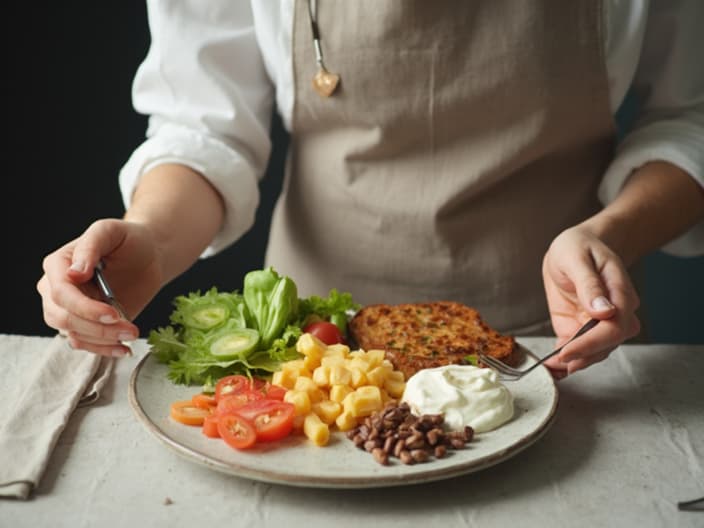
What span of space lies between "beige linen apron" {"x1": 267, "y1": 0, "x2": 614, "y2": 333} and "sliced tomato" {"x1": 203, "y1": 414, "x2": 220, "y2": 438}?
2.65ft

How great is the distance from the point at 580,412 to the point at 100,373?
852mm

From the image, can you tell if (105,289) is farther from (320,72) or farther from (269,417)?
(320,72)

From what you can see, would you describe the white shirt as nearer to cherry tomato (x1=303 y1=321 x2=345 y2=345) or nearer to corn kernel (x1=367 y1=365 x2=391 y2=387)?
cherry tomato (x1=303 y1=321 x2=345 y2=345)

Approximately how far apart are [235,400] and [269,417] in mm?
86

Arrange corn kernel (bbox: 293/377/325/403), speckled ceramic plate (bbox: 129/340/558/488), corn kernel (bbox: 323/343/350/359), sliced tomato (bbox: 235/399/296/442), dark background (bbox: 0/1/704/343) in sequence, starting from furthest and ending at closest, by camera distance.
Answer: dark background (bbox: 0/1/704/343), corn kernel (bbox: 323/343/350/359), corn kernel (bbox: 293/377/325/403), sliced tomato (bbox: 235/399/296/442), speckled ceramic plate (bbox: 129/340/558/488)

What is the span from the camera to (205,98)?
Result: 2.05 meters

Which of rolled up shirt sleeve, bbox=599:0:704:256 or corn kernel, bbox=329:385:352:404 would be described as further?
rolled up shirt sleeve, bbox=599:0:704:256

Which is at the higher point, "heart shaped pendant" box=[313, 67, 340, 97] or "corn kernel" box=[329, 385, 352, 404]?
"heart shaped pendant" box=[313, 67, 340, 97]

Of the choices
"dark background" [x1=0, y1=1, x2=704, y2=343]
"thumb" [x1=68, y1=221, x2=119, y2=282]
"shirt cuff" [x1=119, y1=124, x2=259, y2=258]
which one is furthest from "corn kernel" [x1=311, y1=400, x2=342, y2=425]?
"dark background" [x1=0, y1=1, x2=704, y2=343]

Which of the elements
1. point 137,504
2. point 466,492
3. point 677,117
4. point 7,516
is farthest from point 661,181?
point 7,516

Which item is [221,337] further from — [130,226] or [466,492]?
[466,492]

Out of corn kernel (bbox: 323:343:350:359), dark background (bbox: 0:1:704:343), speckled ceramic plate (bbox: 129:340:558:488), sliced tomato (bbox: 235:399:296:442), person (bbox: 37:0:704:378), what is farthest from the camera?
dark background (bbox: 0:1:704:343)

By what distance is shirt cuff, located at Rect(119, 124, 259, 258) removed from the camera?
1.96m

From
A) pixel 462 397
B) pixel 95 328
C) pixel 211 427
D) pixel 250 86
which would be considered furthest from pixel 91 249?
pixel 250 86
